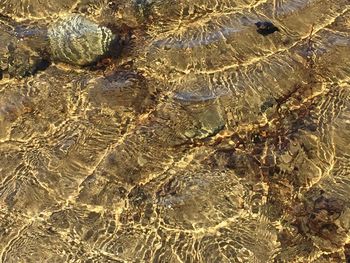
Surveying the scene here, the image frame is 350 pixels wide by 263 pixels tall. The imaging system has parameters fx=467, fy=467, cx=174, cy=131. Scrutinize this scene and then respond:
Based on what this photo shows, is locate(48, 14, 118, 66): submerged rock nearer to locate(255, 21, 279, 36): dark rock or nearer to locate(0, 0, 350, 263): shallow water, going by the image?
locate(0, 0, 350, 263): shallow water

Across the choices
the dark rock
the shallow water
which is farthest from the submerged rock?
the dark rock

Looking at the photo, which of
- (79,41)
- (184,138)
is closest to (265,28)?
(184,138)

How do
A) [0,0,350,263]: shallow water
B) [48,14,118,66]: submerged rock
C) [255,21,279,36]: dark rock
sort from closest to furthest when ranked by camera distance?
[0,0,350,263]: shallow water < [48,14,118,66]: submerged rock < [255,21,279,36]: dark rock

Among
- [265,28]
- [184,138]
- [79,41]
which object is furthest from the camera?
[265,28]

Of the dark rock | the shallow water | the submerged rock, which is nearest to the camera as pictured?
the shallow water

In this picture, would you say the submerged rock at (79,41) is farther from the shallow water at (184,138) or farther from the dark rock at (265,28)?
the dark rock at (265,28)

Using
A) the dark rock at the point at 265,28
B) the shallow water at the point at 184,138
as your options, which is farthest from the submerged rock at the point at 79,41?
the dark rock at the point at 265,28

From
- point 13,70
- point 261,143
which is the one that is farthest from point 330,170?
point 13,70

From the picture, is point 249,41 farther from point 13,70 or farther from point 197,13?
point 13,70

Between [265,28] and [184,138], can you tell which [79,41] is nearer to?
[184,138]
